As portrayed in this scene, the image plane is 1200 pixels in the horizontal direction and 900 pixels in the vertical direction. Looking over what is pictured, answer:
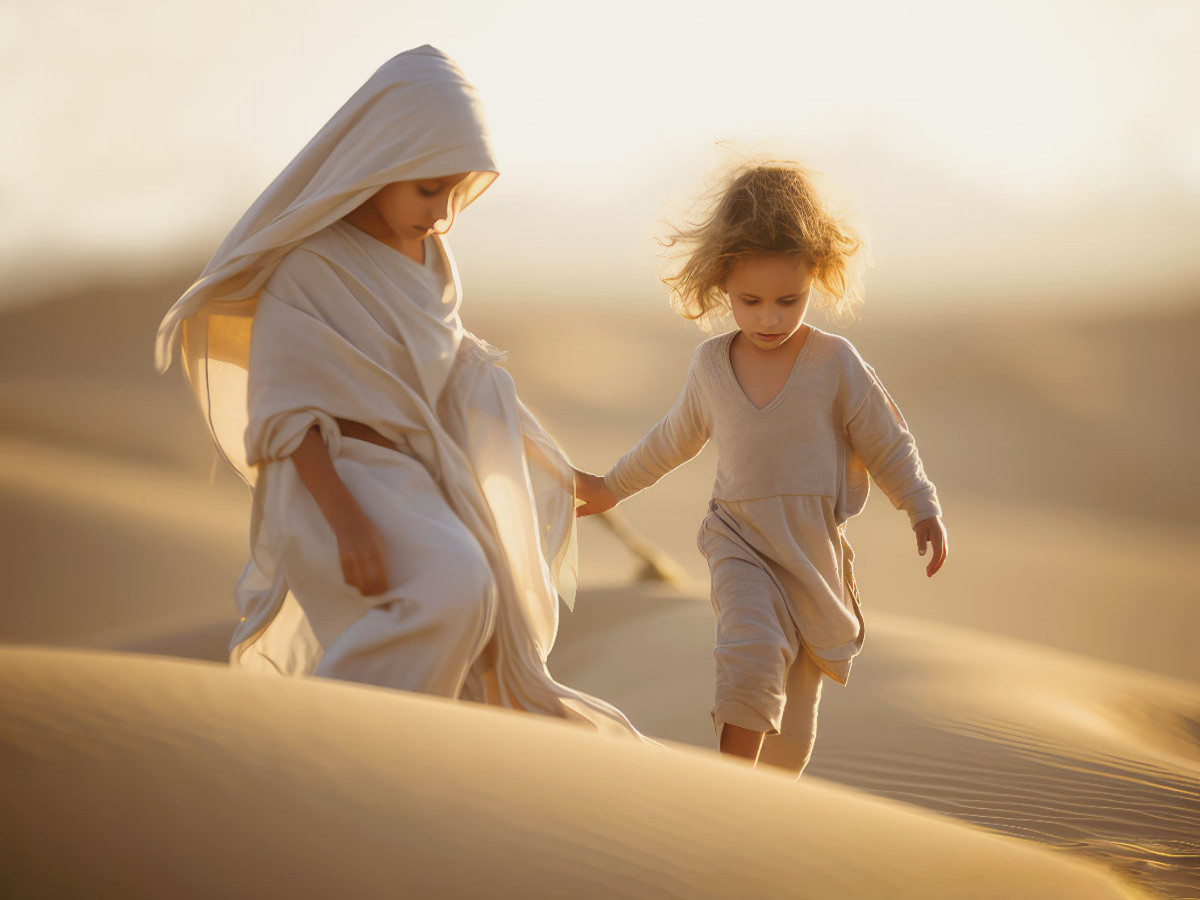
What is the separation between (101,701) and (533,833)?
615 mm

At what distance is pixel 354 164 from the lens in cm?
378

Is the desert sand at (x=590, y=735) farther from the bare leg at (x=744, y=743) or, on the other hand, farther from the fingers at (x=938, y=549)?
the fingers at (x=938, y=549)

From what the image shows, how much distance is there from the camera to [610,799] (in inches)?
68.3

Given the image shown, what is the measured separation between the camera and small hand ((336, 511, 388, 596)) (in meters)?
3.53

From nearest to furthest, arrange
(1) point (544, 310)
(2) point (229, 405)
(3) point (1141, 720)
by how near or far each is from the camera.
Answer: (2) point (229, 405)
(3) point (1141, 720)
(1) point (544, 310)

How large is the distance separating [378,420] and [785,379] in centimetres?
135

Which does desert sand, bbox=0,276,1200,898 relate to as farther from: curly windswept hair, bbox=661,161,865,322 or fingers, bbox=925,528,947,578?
curly windswept hair, bbox=661,161,865,322

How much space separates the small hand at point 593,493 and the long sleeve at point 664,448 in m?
0.04

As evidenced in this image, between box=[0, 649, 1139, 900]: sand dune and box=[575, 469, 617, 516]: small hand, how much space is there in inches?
96.1

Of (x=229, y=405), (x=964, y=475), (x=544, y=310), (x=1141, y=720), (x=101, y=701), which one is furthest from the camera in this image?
(x=544, y=310)

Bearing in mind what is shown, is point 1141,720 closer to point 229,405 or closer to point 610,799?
point 229,405

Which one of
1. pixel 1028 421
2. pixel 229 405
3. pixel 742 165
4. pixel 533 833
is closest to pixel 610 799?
pixel 533 833

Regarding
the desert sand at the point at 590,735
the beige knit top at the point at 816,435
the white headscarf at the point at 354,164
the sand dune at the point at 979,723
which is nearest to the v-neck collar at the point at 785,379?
the beige knit top at the point at 816,435

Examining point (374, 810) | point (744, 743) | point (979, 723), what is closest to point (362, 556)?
point (744, 743)
